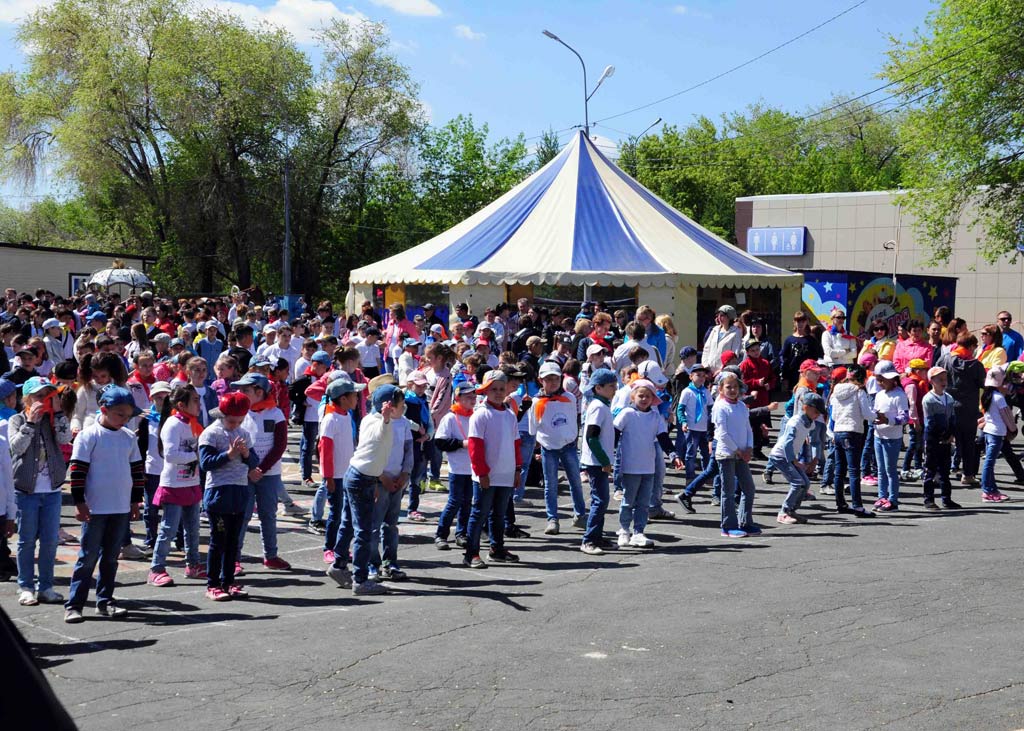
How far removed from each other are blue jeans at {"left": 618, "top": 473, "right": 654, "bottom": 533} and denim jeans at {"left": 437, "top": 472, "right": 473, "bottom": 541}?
1419 mm

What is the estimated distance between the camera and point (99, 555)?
7.93m

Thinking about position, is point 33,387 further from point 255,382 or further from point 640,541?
point 640,541

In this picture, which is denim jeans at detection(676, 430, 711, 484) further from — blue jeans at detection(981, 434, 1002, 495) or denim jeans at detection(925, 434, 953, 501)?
blue jeans at detection(981, 434, 1002, 495)

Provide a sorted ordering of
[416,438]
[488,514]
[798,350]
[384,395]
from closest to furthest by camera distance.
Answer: [384,395], [488,514], [416,438], [798,350]

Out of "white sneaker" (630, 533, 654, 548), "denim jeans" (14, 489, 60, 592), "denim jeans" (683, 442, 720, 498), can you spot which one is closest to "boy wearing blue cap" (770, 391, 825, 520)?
"denim jeans" (683, 442, 720, 498)

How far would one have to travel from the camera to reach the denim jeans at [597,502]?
10.2 m

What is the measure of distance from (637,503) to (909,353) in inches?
277

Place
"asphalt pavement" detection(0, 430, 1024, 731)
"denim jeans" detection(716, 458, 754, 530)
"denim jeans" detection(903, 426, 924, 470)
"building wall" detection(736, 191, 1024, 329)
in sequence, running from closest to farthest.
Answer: "asphalt pavement" detection(0, 430, 1024, 731) < "denim jeans" detection(716, 458, 754, 530) < "denim jeans" detection(903, 426, 924, 470) < "building wall" detection(736, 191, 1024, 329)

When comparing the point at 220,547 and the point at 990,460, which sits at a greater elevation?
the point at 990,460

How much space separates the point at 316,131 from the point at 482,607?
47.3m

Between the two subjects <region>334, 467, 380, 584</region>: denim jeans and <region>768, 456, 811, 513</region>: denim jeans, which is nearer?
<region>334, 467, 380, 584</region>: denim jeans

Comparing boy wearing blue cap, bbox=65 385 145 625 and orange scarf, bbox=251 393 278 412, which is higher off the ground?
orange scarf, bbox=251 393 278 412

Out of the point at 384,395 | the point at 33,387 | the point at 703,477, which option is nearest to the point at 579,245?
the point at 703,477

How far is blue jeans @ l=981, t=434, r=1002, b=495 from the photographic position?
13.2 meters
